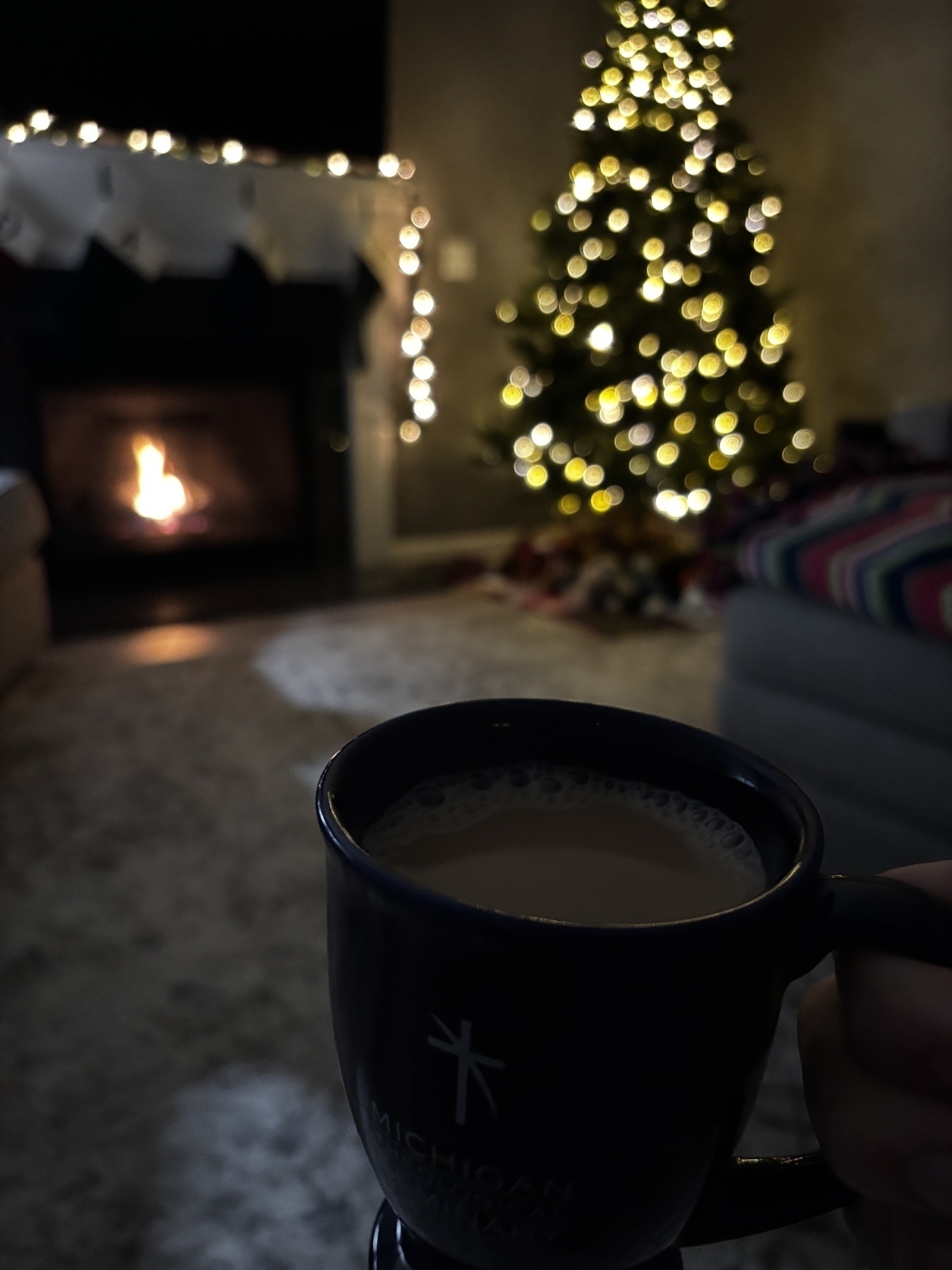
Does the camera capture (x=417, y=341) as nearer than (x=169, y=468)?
No

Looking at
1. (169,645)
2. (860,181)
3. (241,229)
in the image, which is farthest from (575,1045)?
(860,181)

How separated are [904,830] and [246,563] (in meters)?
2.37

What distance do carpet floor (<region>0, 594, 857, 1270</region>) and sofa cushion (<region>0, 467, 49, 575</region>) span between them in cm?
28

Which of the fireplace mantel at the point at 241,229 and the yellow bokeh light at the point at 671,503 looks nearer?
the fireplace mantel at the point at 241,229

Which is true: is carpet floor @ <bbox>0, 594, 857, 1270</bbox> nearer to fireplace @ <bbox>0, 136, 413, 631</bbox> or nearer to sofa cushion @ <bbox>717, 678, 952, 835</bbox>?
sofa cushion @ <bbox>717, 678, 952, 835</bbox>

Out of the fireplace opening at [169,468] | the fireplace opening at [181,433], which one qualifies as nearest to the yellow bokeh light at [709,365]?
the fireplace opening at [181,433]

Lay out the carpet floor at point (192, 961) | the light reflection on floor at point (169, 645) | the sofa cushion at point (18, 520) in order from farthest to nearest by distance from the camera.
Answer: the light reflection on floor at point (169, 645), the sofa cushion at point (18, 520), the carpet floor at point (192, 961)

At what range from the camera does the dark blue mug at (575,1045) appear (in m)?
0.22

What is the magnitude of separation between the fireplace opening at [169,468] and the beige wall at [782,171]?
1.68 ft

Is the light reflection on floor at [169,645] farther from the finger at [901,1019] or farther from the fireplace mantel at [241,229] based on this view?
the finger at [901,1019]

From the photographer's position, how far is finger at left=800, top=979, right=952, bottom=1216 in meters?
0.23

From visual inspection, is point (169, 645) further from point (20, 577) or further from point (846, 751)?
point (846, 751)

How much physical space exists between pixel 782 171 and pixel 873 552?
288 cm

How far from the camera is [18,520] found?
178 centimetres
